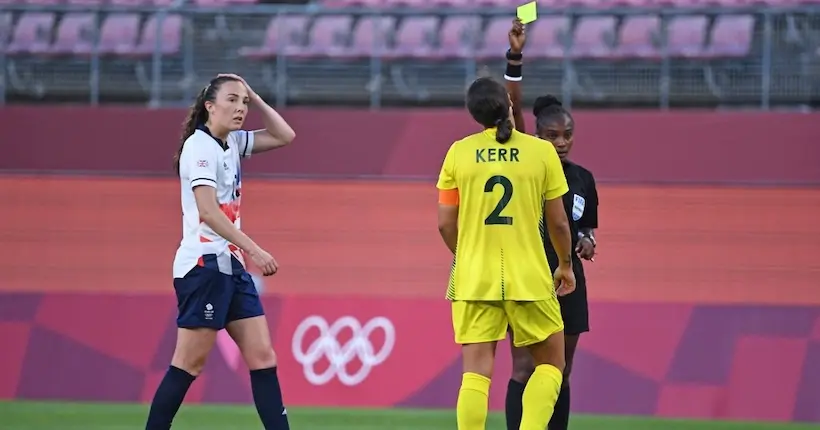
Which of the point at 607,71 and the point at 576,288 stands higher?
the point at 607,71

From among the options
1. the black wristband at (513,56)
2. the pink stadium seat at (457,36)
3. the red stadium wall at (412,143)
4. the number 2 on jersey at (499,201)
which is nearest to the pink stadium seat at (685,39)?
the red stadium wall at (412,143)

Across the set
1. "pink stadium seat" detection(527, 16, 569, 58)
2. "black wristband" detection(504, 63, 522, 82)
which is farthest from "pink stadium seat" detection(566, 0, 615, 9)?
"black wristband" detection(504, 63, 522, 82)

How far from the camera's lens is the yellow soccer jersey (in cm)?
596

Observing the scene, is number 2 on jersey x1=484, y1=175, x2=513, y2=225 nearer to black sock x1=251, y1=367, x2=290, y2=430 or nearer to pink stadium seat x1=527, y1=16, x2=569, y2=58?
black sock x1=251, y1=367, x2=290, y2=430

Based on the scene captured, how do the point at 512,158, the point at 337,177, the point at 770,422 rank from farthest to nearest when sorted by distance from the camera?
the point at 337,177 < the point at 770,422 < the point at 512,158

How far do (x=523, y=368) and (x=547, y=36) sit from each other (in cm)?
733

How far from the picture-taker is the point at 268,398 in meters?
6.50

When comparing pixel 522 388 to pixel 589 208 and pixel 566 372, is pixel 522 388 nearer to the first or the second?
pixel 566 372

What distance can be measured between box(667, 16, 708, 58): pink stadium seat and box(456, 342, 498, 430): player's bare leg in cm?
756

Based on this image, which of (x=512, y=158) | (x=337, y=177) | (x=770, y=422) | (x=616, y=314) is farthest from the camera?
(x=337, y=177)

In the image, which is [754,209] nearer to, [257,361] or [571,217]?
[571,217]

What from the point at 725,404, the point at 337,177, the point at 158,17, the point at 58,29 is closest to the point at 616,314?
the point at 725,404

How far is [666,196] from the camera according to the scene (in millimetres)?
10258

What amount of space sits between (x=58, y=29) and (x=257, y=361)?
8627mm
